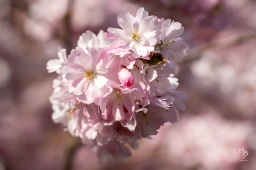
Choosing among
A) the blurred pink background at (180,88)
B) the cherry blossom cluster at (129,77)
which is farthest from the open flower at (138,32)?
the blurred pink background at (180,88)

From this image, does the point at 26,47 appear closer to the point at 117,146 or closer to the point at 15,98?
the point at 15,98

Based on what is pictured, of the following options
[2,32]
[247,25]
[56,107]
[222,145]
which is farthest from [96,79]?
[247,25]

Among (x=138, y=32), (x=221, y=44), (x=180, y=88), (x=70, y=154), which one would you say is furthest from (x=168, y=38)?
(x=180, y=88)

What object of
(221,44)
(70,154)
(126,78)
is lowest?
(126,78)

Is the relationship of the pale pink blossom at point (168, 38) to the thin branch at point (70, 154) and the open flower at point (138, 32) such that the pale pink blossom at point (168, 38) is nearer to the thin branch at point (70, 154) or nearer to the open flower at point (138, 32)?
the open flower at point (138, 32)

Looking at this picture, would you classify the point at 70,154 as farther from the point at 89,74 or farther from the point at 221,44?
the point at 221,44

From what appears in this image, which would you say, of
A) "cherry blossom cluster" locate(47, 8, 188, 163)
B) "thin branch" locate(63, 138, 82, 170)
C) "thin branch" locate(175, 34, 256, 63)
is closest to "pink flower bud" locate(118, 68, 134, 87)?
"cherry blossom cluster" locate(47, 8, 188, 163)
